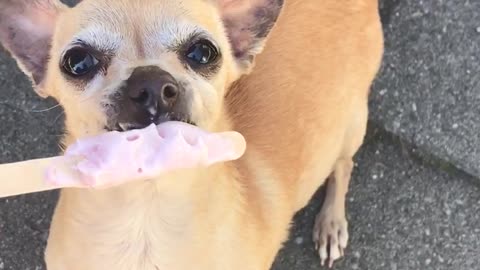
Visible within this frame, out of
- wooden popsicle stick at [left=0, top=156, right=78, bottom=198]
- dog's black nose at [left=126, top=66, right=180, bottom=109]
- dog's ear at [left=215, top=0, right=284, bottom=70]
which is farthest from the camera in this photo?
dog's ear at [left=215, top=0, right=284, bottom=70]

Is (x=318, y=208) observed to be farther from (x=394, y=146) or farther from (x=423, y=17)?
(x=423, y=17)

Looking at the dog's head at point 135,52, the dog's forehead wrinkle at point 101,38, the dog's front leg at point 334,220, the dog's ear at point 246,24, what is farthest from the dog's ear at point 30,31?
the dog's front leg at point 334,220

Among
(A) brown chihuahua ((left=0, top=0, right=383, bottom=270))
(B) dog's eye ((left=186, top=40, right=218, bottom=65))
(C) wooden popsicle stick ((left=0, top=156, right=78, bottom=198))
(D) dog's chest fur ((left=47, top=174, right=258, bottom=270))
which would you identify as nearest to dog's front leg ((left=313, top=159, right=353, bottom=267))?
(A) brown chihuahua ((left=0, top=0, right=383, bottom=270))

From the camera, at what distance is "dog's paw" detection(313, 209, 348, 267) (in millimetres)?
3422

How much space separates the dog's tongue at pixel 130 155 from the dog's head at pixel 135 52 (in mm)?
92

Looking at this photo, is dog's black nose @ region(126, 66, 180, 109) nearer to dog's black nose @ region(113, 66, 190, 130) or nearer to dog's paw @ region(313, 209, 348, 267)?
dog's black nose @ region(113, 66, 190, 130)

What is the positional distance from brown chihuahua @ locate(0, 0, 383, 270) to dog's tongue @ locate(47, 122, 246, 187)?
0.31 feet

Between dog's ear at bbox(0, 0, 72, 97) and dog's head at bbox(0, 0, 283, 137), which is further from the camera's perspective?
dog's ear at bbox(0, 0, 72, 97)

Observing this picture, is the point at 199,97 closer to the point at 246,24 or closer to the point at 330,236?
the point at 246,24

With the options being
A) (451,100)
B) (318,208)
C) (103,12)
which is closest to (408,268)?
(318,208)

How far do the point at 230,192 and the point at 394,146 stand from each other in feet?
4.39

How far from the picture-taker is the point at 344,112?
303 cm

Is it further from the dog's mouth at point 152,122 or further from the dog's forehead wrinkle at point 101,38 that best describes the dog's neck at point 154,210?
the dog's forehead wrinkle at point 101,38

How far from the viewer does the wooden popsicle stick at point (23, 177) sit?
1.73 m
